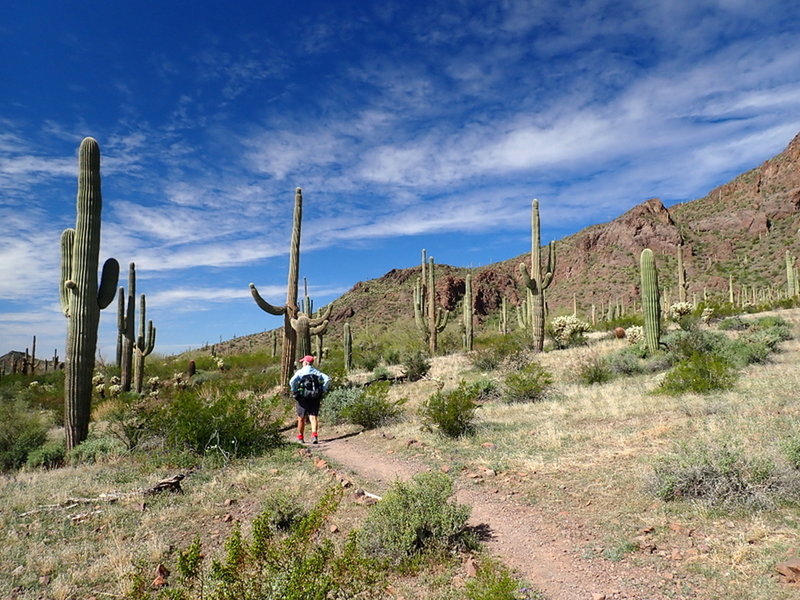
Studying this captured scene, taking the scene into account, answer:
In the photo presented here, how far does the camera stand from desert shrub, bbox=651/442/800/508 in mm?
4633

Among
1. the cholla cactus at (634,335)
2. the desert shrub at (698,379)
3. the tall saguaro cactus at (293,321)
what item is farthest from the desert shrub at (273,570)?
the cholla cactus at (634,335)

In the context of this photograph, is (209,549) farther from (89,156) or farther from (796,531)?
(89,156)

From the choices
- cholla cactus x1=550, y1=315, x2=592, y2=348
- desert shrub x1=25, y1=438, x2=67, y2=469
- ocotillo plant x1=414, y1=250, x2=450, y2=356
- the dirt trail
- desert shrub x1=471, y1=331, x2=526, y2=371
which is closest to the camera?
the dirt trail

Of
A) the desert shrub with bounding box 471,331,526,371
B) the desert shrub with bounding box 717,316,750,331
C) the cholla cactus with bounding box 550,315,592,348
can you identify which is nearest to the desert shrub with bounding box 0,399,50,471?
the desert shrub with bounding box 471,331,526,371

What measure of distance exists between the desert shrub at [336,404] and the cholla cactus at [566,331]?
12.5 meters

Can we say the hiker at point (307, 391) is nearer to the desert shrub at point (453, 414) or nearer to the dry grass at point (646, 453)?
the dry grass at point (646, 453)

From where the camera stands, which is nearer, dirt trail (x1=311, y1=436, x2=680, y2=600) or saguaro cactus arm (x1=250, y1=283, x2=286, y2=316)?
dirt trail (x1=311, y1=436, x2=680, y2=600)

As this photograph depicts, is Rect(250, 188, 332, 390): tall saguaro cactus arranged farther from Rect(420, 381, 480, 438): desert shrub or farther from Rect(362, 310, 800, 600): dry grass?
Rect(420, 381, 480, 438): desert shrub

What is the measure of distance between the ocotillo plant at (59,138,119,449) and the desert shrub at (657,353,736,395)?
1147 centimetres

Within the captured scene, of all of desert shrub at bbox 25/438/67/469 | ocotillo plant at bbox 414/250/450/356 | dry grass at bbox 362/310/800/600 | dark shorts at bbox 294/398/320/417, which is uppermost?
ocotillo plant at bbox 414/250/450/356

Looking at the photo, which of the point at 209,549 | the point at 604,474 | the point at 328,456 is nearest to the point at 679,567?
the point at 604,474

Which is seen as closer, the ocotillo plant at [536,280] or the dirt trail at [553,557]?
the dirt trail at [553,557]

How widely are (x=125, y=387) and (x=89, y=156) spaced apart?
1355 cm

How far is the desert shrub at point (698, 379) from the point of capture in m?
9.65
